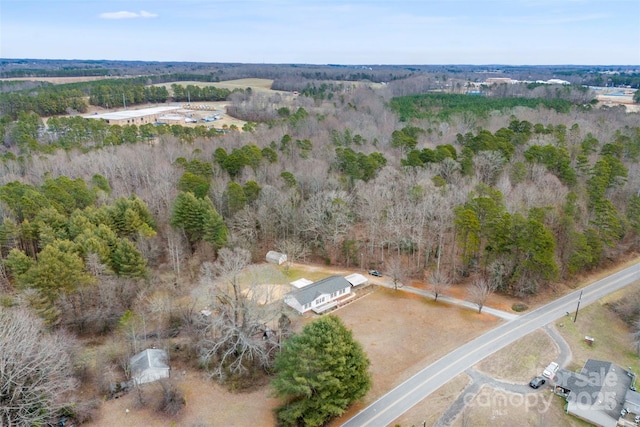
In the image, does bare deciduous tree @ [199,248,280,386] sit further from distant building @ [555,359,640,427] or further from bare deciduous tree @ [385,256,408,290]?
distant building @ [555,359,640,427]

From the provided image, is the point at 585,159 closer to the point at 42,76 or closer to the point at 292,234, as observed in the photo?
the point at 292,234

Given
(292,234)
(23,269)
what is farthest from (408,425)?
(23,269)

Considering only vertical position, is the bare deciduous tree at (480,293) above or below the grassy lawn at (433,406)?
above

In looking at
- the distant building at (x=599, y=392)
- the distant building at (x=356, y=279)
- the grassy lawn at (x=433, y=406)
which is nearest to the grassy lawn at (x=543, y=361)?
the distant building at (x=599, y=392)

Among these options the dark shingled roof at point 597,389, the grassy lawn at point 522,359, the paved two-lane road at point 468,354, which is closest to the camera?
the dark shingled roof at point 597,389

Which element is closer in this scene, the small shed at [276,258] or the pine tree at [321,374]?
the pine tree at [321,374]

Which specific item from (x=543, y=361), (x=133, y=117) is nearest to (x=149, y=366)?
(x=543, y=361)

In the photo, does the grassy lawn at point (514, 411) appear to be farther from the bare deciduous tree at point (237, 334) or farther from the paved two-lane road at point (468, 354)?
the bare deciduous tree at point (237, 334)
